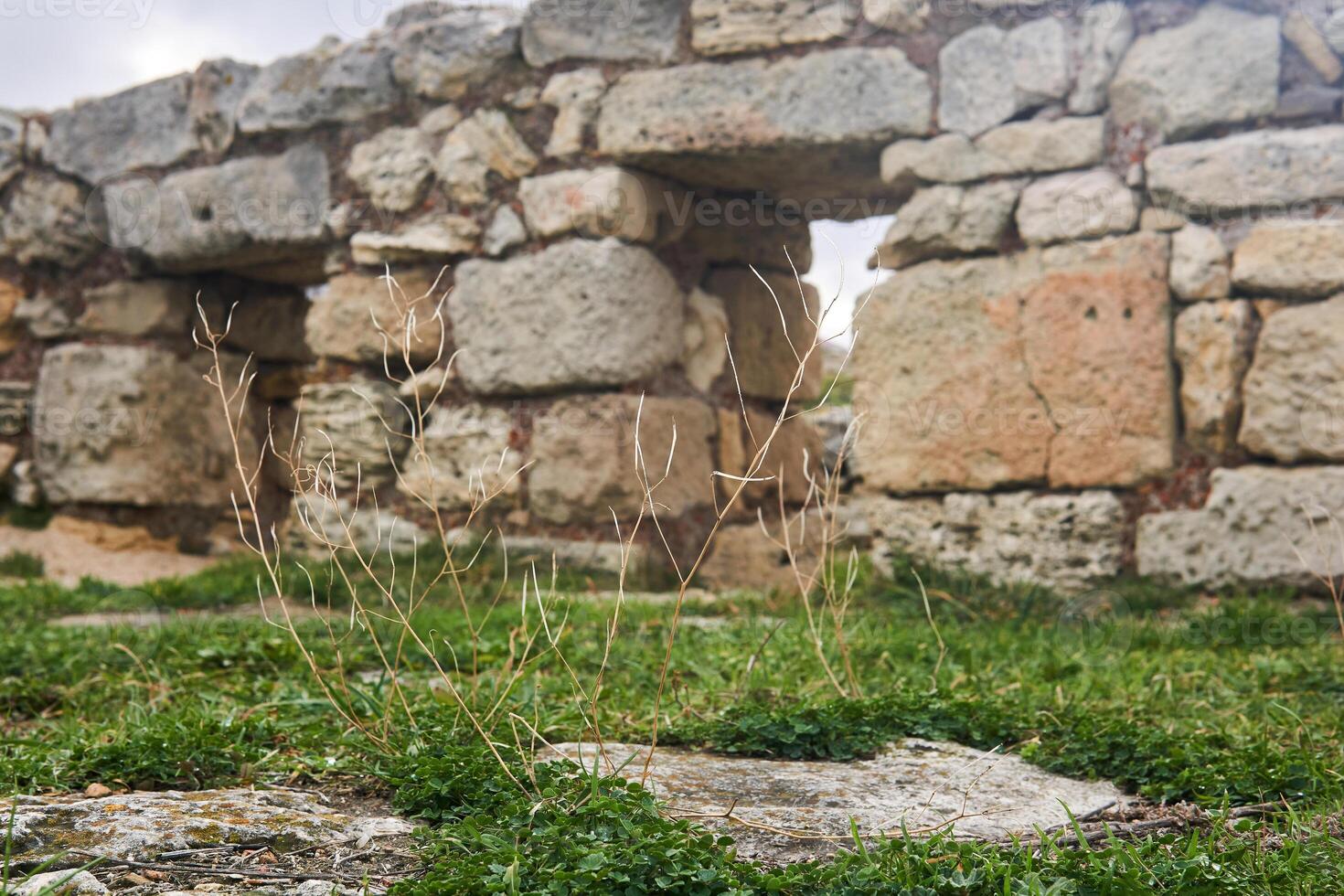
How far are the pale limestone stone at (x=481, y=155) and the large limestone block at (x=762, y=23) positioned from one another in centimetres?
81

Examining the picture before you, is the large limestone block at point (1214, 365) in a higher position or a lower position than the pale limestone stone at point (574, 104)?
lower

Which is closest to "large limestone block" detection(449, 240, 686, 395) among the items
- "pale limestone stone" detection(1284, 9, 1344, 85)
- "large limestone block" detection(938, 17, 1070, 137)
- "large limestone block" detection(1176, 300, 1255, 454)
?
"large limestone block" detection(938, 17, 1070, 137)

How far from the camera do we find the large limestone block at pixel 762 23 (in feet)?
13.5

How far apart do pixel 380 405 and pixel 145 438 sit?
145cm

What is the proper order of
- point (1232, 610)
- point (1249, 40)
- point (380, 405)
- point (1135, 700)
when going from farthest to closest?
point (380, 405), point (1249, 40), point (1232, 610), point (1135, 700)

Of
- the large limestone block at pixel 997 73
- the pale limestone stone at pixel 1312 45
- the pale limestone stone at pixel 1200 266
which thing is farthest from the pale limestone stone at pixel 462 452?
the pale limestone stone at pixel 1312 45

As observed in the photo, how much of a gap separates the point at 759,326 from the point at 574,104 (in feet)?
4.26

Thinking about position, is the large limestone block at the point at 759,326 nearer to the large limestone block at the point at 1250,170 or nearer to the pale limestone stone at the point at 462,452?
the pale limestone stone at the point at 462,452

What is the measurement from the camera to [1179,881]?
1.36 m

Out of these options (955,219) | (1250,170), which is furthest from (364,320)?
(1250,170)

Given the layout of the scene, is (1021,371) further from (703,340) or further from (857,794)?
(857,794)

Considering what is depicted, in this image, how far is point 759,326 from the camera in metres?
5.12

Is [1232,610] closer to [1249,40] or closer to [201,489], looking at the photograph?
[1249,40]

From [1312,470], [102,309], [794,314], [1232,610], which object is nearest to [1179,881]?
[1232,610]
